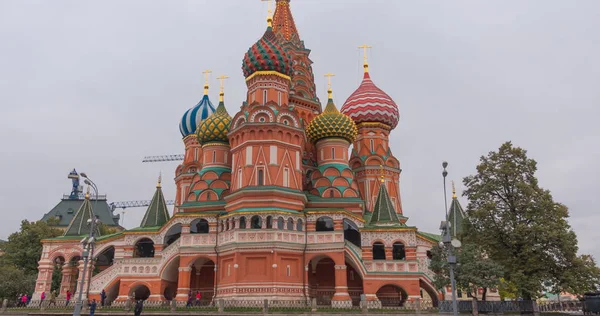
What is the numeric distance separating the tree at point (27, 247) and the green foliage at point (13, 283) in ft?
16.6

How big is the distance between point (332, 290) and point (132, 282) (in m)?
12.5

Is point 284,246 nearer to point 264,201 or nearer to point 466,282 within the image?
point 264,201

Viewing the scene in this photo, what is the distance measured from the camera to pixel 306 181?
109 ft

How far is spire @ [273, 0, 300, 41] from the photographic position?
4203 centimetres

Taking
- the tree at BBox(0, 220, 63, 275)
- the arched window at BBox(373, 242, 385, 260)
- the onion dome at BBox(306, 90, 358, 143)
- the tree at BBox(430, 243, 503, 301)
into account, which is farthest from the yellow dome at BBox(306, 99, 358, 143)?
the tree at BBox(0, 220, 63, 275)

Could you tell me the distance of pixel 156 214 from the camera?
3272cm

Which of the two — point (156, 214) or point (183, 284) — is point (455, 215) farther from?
point (156, 214)

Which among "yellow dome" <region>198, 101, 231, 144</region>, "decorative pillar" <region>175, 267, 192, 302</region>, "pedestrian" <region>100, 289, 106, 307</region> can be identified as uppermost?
"yellow dome" <region>198, 101, 231, 144</region>

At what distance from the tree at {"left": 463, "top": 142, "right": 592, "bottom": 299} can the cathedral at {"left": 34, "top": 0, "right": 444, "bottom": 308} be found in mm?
4474

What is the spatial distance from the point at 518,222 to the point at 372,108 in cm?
1888

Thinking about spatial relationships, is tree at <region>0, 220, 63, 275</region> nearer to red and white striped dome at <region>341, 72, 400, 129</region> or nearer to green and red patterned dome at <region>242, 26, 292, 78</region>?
green and red patterned dome at <region>242, 26, 292, 78</region>

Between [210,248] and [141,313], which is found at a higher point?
[210,248]

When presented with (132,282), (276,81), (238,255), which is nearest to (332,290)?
(238,255)

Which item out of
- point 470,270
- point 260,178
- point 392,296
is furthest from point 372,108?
point 470,270
